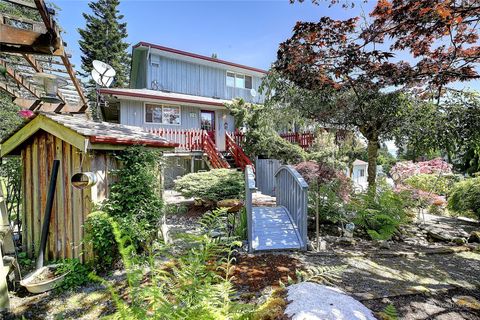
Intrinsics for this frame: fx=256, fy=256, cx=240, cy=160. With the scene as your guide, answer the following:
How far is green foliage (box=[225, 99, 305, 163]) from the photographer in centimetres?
1150

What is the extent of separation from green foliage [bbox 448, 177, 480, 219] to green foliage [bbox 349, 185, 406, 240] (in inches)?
127

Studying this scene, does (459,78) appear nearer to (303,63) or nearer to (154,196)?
(303,63)

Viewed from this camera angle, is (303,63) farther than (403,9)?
Yes

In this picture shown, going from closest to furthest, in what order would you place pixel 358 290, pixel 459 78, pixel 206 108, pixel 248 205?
pixel 358 290, pixel 248 205, pixel 459 78, pixel 206 108

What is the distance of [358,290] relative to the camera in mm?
3385

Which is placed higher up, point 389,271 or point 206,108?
point 206,108

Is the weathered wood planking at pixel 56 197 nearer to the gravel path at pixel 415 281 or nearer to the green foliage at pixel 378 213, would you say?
the gravel path at pixel 415 281

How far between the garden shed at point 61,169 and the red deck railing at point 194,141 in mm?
7459

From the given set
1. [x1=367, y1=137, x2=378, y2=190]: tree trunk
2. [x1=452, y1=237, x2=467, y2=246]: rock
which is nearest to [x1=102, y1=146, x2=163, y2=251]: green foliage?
[x1=367, y1=137, x2=378, y2=190]: tree trunk

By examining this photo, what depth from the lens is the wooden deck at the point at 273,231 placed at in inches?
201

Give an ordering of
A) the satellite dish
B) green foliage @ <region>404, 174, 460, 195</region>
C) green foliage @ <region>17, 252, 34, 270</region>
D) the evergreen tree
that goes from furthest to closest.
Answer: the evergreen tree → green foliage @ <region>404, 174, 460, 195</region> → the satellite dish → green foliage @ <region>17, 252, 34, 270</region>

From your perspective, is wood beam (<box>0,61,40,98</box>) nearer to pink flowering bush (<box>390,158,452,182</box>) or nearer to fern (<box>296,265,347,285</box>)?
fern (<box>296,265,347,285</box>)

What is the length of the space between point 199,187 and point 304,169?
3.14 meters

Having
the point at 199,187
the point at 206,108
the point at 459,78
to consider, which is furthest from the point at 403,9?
the point at 206,108
